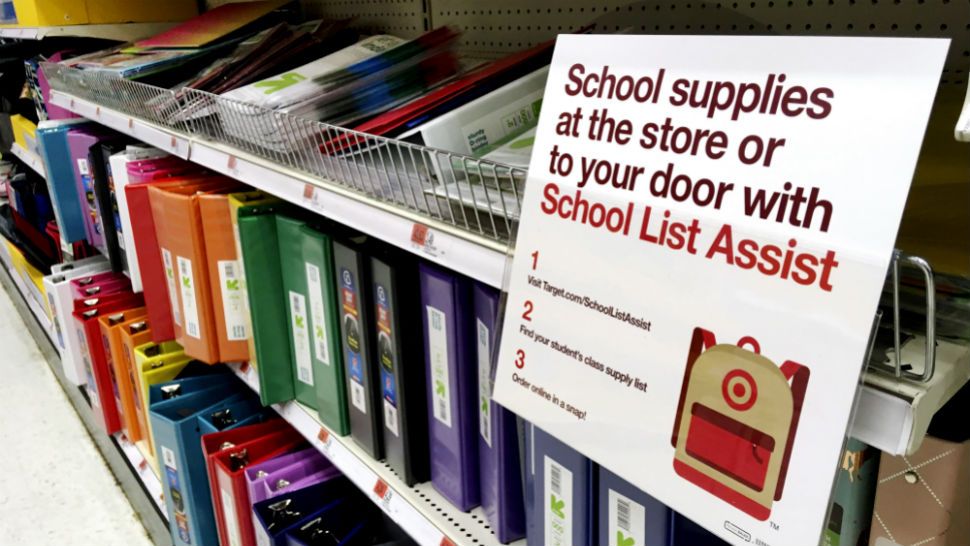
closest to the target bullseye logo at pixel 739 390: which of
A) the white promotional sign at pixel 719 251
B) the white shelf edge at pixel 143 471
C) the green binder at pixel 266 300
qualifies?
the white promotional sign at pixel 719 251

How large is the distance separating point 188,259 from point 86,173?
0.82 meters

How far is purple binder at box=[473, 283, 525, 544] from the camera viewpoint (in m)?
0.84

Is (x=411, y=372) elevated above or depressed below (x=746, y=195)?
below

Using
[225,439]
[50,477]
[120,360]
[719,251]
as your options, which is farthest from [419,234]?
[50,477]

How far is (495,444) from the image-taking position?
87cm

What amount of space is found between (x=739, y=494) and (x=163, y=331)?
1.43 metres

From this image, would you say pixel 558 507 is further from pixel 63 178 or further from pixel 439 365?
pixel 63 178

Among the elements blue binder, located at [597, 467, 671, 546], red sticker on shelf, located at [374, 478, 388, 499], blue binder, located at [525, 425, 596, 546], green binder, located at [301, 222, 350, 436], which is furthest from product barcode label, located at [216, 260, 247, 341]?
blue binder, located at [597, 467, 671, 546]

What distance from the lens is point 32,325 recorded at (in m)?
3.30

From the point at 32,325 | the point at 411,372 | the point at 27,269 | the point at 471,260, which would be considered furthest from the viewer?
the point at 32,325

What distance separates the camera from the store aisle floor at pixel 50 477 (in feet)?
6.68

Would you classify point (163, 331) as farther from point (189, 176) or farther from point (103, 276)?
point (103, 276)

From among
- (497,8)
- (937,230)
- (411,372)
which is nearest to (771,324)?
(937,230)

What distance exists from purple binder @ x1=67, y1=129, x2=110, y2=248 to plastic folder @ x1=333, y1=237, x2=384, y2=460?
3.83 feet
